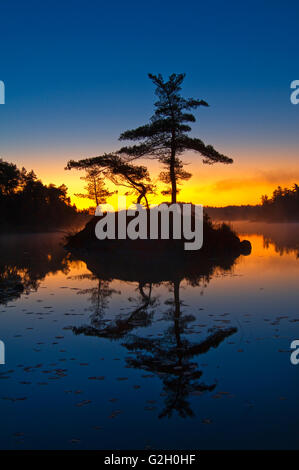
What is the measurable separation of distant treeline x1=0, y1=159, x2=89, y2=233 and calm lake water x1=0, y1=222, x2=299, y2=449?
90.9m

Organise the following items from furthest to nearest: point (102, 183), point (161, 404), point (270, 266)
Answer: point (102, 183) → point (270, 266) → point (161, 404)

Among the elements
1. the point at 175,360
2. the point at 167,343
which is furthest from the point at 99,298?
the point at 175,360

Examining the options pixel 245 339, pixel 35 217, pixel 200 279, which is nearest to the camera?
pixel 245 339

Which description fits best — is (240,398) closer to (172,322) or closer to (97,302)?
(172,322)

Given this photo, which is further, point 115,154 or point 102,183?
point 102,183

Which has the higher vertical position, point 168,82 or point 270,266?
point 168,82

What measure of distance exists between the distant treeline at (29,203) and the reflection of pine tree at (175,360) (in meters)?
93.9

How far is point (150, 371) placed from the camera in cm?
761

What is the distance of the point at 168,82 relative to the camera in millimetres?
33281

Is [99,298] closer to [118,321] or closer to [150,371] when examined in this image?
[118,321]

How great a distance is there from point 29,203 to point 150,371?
10524 centimetres

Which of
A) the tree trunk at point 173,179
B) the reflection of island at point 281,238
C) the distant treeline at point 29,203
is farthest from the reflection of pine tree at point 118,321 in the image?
the distant treeline at point 29,203

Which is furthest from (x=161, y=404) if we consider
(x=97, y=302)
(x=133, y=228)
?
(x=133, y=228)

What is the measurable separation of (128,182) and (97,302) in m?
22.9
